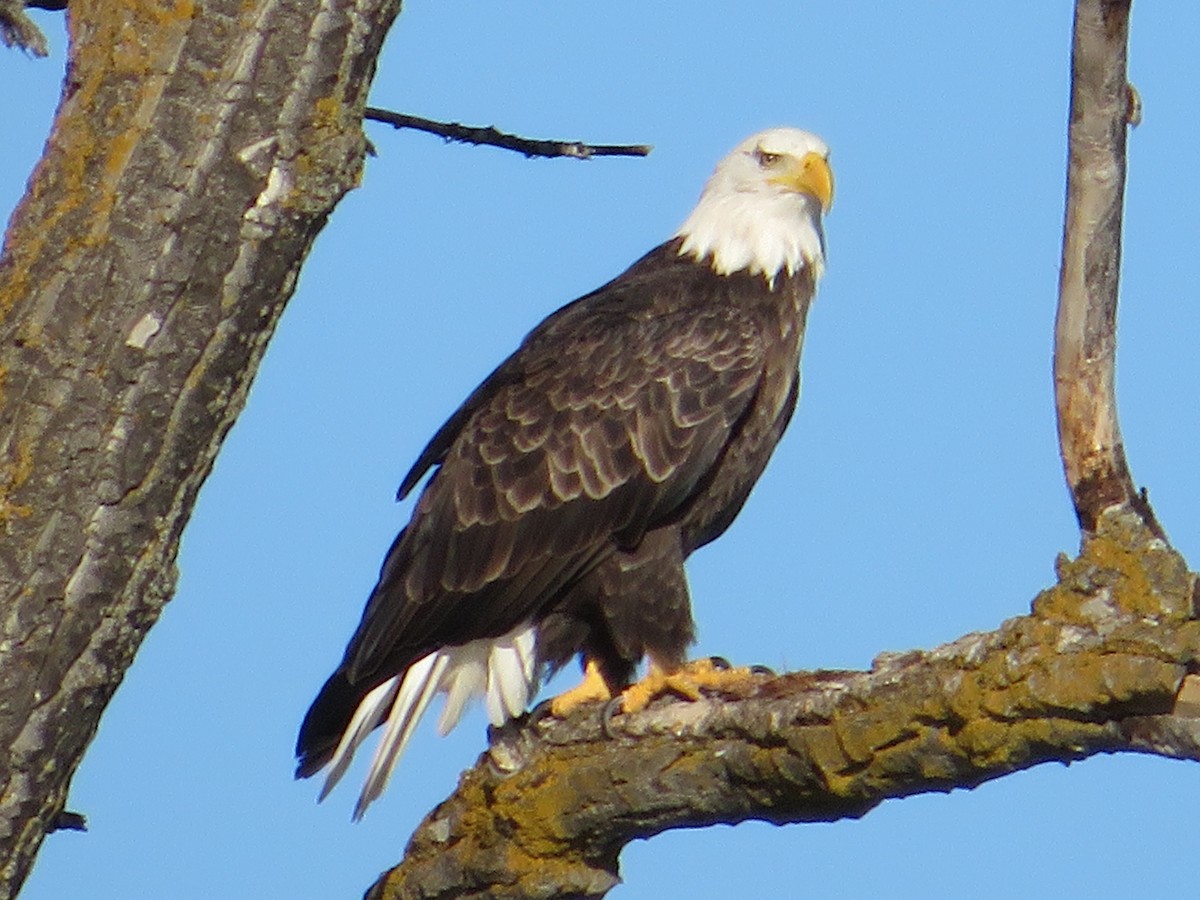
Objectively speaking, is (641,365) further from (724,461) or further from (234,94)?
(234,94)

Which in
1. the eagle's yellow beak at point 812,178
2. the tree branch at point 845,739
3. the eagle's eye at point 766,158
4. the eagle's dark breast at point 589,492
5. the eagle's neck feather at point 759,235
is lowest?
the tree branch at point 845,739

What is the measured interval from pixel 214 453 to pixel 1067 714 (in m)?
1.45

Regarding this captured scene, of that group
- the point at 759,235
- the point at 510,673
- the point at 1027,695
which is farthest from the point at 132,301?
the point at 759,235

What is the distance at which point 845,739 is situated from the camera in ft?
10.3

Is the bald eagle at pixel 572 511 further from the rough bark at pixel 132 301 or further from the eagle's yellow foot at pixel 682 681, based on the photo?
the rough bark at pixel 132 301

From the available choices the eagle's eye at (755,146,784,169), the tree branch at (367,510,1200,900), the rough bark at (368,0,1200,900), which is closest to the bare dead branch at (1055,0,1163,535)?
the rough bark at (368,0,1200,900)

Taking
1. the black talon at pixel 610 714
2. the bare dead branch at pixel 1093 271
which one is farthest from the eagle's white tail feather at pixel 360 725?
the bare dead branch at pixel 1093 271

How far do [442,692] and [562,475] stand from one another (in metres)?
0.75

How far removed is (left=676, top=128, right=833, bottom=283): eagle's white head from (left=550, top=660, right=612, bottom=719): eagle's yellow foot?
133 centimetres

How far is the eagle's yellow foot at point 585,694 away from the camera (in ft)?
15.3

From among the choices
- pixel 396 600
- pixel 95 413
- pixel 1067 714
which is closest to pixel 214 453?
pixel 95 413

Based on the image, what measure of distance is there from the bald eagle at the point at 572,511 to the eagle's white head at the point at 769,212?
0.21 m

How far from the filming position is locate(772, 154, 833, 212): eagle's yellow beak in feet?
19.2

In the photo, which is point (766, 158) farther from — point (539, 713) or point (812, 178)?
point (539, 713)
